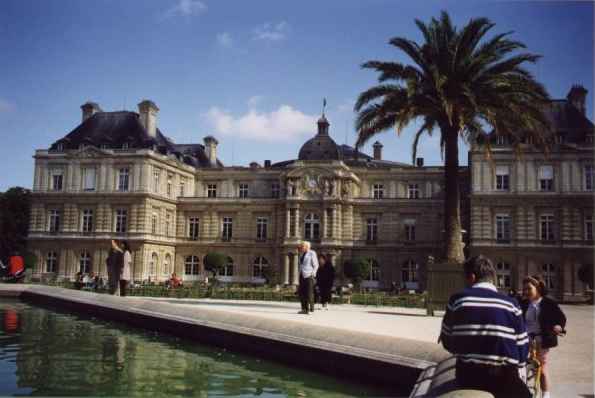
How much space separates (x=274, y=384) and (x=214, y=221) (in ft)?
164

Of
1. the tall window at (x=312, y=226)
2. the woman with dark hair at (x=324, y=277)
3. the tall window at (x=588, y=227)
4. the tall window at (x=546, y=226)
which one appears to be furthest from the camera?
the tall window at (x=312, y=226)

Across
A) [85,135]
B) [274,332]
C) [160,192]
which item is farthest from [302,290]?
[85,135]

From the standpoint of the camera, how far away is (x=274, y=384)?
10023mm

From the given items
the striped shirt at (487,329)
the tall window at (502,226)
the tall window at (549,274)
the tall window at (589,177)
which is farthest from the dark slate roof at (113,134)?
the striped shirt at (487,329)

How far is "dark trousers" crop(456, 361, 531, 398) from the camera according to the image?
5723mm

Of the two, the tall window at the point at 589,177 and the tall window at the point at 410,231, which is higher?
the tall window at the point at 589,177

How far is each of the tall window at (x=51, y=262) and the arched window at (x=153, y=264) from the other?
8.82 meters

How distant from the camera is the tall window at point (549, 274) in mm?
46750

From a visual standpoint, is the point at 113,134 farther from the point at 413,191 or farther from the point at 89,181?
the point at 413,191

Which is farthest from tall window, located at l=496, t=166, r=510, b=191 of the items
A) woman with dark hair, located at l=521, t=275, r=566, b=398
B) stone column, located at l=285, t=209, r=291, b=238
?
woman with dark hair, located at l=521, t=275, r=566, b=398

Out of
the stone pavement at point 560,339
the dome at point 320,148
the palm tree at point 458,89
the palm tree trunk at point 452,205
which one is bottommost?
the stone pavement at point 560,339

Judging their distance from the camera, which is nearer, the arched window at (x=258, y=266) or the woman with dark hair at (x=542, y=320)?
the woman with dark hair at (x=542, y=320)

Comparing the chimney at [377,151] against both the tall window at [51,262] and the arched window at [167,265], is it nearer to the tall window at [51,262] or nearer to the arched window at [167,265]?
the arched window at [167,265]

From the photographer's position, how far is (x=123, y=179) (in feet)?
181
